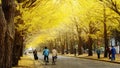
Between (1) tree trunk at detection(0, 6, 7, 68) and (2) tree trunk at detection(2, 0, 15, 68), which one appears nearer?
(1) tree trunk at detection(0, 6, 7, 68)

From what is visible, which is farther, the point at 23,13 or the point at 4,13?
the point at 23,13

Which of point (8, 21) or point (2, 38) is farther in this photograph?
point (8, 21)

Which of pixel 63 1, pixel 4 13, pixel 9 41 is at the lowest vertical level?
pixel 9 41

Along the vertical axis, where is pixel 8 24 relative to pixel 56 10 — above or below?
below

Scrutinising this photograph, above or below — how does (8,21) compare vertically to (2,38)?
above

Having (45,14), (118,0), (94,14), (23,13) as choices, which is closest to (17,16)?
(23,13)

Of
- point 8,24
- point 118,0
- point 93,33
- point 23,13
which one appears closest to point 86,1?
point 118,0

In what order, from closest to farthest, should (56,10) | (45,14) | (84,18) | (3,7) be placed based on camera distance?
(3,7), (45,14), (56,10), (84,18)

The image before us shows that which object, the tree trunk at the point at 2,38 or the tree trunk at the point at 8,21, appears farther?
the tree trunk at the point at 8,21

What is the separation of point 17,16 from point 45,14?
25.6 feet

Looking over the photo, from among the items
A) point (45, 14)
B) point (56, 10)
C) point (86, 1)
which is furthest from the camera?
point (86, 1)

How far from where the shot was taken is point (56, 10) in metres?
34.2

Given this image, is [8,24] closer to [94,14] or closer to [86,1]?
[86,1]

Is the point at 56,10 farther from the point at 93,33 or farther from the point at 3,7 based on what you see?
the point at 93,33
